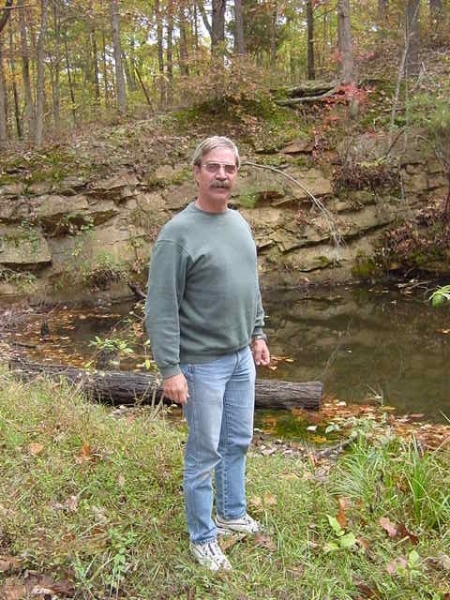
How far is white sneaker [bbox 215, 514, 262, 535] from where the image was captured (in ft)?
10.1

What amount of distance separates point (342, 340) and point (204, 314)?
269 inches

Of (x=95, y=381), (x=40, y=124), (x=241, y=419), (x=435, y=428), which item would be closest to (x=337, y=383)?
(x=435, y=428)

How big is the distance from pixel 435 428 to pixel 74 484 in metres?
3.94

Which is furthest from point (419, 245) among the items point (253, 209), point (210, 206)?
point (210, 206)

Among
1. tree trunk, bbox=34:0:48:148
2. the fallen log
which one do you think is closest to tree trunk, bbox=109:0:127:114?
tree trunk, bbox=34:0:48:148

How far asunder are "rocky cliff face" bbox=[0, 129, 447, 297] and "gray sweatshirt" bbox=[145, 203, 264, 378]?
929 cm

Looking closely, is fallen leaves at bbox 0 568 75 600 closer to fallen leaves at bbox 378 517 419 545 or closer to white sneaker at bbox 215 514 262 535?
white sneaker at bbox 215 514 262 535

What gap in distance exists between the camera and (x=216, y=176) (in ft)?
8.78

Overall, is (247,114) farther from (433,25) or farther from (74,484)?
→ (74,484)

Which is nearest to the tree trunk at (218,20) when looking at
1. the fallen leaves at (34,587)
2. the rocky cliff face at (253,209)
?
the rocky cliff face at (253,209)

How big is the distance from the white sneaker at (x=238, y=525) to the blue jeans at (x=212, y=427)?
234mm

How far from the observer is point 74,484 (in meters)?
3.42

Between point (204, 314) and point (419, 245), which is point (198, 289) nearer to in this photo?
point (204, 314)

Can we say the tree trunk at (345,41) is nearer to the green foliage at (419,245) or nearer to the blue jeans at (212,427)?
the green foliage at (419,245)
